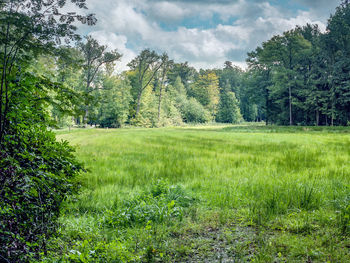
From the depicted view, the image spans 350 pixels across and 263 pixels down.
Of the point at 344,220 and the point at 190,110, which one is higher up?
the point at 190,110

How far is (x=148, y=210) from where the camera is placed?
380cm

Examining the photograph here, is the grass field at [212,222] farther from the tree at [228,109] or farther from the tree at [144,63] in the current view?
the tree at [228,109]

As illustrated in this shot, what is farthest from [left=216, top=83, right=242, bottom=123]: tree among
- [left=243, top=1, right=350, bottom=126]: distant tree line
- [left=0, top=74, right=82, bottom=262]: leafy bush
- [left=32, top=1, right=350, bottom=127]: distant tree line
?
[left=0, top=74, right=82, bottom=262]: leafy bush

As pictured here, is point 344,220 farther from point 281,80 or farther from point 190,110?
point 190,110

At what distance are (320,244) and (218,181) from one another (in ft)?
9.99

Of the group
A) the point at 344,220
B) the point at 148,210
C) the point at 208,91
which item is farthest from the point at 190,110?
the point at 344,220

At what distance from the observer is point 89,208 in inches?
167

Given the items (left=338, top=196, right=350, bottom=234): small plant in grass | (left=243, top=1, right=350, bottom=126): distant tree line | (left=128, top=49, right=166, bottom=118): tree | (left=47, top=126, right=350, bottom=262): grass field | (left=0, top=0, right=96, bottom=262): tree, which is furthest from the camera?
(left=128, top=49, right=166, bottom=118): tree

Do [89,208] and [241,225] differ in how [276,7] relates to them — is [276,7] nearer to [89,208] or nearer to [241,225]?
[241,225]

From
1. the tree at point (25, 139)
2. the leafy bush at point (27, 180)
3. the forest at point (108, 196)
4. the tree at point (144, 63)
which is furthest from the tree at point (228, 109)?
the tree at point (25, 139)

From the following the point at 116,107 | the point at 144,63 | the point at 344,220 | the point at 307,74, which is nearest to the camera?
the point at 344,220

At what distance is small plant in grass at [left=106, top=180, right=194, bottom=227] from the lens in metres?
3.54

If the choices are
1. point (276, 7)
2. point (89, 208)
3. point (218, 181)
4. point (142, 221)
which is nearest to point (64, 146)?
point (89, 208)

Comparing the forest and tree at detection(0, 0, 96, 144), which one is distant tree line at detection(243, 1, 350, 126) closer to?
the forest
